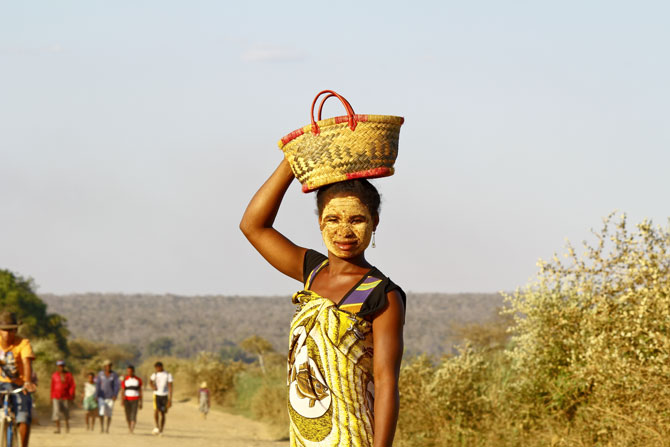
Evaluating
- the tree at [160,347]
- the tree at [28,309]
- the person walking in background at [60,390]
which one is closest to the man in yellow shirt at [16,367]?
the person walking in background at [60,390]

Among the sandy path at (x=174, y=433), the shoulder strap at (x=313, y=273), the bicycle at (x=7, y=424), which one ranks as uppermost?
the shoulder strap at (x=313, y=273)

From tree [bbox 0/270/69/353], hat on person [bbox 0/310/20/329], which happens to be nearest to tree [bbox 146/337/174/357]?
tree [bbox 0/270/69/353]

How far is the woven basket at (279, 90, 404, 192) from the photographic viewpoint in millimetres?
4035

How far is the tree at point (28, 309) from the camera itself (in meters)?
41.9

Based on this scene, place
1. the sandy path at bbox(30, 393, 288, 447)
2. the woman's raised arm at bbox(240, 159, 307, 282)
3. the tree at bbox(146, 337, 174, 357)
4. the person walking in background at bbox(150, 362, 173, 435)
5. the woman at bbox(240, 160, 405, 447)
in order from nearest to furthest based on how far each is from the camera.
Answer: the woman at bbox(240, 160, 405, 447) → the woman's raised arm at bbox(240, 159, 307, 282) → the sandy path at bbox(30, 393, 288, 447) → the person walking in background at bbox(150, 362, 173, 435) → the tree at bbox(146, 337, 174, 357)

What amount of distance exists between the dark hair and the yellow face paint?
0.02m

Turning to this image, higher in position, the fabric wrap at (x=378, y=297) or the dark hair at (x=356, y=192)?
the dark hair at (x=356, y=192)

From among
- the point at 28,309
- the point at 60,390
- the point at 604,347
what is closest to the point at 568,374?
the point at 604,347

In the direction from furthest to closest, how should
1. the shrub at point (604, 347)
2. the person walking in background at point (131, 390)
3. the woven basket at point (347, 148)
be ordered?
the person walking in background at point (131, 390)
the shrub at point (604, 347)
the woven basket at point (347, 148)

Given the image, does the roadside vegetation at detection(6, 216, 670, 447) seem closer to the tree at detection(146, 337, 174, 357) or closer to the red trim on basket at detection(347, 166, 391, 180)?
the red trim on basket at detection(347, 166, 391, 180)

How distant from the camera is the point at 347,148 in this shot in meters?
4.03

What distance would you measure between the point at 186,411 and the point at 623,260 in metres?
23.9

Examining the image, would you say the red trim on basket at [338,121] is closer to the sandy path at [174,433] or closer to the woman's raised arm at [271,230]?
the woman's raised arm at [271,230]

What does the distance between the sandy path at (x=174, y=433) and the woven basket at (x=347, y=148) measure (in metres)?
15.9
